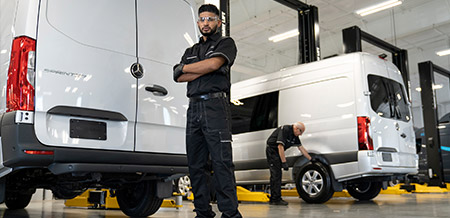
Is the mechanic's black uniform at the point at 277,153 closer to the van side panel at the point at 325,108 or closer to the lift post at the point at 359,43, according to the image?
the van side panel at the point at 325,108

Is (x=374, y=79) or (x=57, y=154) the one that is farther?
(x=374, y=79)

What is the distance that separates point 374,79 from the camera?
610 cm

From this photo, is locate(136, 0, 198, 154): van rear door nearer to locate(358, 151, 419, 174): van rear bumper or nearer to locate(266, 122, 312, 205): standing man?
locate(266, 122, 312, 205): standing man

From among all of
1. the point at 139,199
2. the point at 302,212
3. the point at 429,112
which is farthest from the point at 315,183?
the point at 429,112

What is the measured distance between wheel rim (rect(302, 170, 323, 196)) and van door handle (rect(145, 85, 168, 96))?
3577 millimetres

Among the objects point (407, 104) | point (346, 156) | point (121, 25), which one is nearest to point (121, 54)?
point (121, 25)

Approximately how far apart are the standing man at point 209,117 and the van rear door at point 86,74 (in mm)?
478

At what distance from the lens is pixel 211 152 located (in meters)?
2.91

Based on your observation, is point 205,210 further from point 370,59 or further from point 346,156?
point 370,59

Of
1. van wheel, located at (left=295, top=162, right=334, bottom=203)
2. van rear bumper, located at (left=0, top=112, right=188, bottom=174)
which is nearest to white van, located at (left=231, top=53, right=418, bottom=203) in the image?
van wheel, located at (left=295, top=162, right=334, bottom=203)

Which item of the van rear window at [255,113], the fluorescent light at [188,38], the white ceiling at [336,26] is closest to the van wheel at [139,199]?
the fluorescent light at [188,38]

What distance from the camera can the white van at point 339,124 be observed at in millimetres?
5875

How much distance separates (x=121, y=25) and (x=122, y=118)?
0.74 metres

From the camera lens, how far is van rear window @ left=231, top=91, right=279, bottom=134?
707cm
